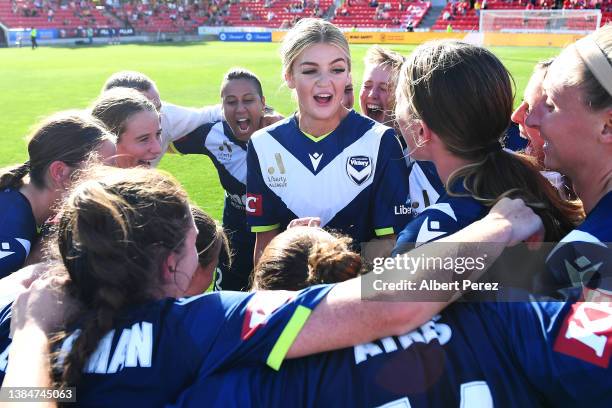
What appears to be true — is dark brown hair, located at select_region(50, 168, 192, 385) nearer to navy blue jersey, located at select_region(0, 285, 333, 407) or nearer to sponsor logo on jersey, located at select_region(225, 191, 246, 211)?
navy blue jersey, located at select_region(0, 285, 333, 407)

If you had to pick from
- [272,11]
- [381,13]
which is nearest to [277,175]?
[381,13]

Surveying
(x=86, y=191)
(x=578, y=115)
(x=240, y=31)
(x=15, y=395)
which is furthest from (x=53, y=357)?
(x=240, y=31)

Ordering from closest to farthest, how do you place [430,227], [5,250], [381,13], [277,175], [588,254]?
[588,254]
[430,227]
[5,250]
[277,175]
[381,13]

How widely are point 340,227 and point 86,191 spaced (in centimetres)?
159

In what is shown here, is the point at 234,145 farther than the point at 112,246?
Yes

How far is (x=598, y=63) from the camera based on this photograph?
1.71 metres

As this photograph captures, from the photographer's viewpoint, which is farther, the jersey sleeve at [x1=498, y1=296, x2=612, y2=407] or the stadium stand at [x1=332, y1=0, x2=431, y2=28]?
the stadium stand at [x1=332, y1=0, x2=431, y2=28]

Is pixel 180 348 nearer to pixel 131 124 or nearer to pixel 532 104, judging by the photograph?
pixel 532 104

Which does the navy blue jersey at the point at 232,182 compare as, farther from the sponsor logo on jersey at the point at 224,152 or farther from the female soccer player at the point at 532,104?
the female soccer player at the point at 532,104

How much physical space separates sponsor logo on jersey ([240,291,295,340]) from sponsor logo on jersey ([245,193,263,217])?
154 centimetres

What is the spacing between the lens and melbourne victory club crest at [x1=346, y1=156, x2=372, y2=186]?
2.94m

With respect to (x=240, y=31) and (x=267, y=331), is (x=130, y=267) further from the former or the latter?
(x=240, y=31)

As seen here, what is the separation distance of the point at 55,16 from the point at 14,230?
48.7 metres

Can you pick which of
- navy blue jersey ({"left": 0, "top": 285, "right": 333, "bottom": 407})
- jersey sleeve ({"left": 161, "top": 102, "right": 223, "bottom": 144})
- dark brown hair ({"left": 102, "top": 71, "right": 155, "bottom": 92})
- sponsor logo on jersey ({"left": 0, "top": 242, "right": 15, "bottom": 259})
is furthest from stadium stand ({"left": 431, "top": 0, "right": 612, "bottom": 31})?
navy blue jersey ({"left": 0, "top": 285, "right": 333, "bottom": 407})
